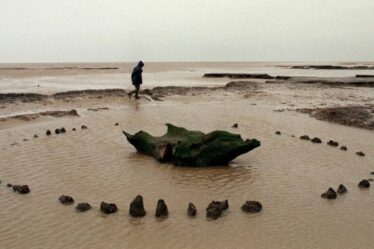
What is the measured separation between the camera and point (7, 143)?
50.5ft

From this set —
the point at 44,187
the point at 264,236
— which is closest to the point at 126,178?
the point at 44,187

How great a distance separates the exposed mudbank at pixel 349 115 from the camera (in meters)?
19.4

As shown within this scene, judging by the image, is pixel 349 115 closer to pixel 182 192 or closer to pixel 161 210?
pixel 182 192

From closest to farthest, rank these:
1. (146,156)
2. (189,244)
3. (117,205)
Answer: (189,244), (117,205), (146,156)

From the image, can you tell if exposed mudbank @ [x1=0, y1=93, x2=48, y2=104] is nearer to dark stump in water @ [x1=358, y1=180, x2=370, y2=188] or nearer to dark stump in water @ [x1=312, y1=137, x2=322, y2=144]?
dark stump in water @ [x1=312, y1=137, x2=322, y2=144]

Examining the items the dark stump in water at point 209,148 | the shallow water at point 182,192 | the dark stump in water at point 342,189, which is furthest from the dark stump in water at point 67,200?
the dark stump in water at point 342,189

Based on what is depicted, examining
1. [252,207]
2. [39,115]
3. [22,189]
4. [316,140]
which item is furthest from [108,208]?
[39,115]

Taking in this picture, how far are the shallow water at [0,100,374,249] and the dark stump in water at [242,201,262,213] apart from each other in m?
0.11

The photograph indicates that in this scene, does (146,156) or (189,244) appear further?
(146,156)

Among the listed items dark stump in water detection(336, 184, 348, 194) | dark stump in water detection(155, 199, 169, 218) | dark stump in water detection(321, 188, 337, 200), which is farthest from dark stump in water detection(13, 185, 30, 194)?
dark stump in water detection(336, 184, 348, 194)

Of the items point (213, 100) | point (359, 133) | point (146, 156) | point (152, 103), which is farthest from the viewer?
point (213, 100)

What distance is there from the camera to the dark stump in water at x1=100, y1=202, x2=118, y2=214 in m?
8.66

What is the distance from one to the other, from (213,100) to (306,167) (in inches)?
686

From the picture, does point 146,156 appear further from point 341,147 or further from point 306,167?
point 341,147
